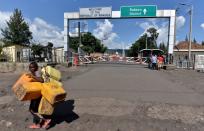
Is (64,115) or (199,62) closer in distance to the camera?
(64,115)

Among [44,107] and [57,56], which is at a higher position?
[57,56]

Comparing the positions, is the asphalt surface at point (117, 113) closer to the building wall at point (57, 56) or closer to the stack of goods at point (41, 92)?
the stack of goods at point (41, 92)

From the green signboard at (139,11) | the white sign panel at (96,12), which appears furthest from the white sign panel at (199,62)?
the white sign panel at (96,12)

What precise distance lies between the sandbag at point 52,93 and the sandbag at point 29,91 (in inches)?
4.2

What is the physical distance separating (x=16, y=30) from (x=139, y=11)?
46.4m

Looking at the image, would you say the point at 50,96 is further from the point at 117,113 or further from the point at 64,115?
the point at 117,113

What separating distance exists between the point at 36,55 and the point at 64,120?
36.4 metres

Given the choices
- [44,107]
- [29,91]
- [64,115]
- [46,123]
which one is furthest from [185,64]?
[29,91]

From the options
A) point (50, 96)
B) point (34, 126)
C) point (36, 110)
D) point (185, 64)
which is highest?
point (50, 96)

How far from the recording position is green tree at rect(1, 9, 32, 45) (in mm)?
65812

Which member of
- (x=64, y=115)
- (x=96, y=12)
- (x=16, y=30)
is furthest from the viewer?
(x=16, y=30)

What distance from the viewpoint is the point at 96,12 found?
28.8 m

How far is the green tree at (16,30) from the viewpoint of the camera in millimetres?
65812

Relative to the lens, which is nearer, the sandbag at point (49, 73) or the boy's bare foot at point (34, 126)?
the boy's bare foot at point (34, 126)
